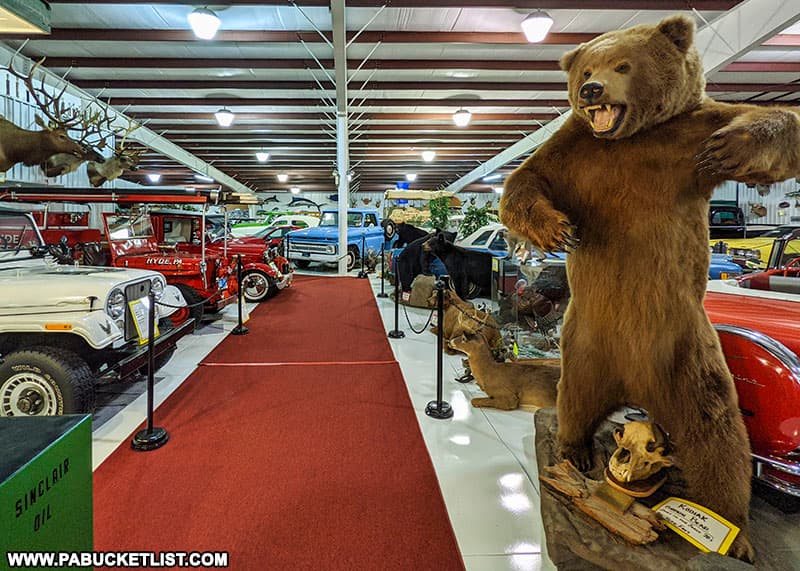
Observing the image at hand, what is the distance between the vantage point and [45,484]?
2.81 feet

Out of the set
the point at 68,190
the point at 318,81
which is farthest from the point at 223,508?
the point at 318,81

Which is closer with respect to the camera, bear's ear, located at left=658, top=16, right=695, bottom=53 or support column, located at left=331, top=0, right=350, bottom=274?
bear's ear, located at left=658, top=16, right=695, bottom=53

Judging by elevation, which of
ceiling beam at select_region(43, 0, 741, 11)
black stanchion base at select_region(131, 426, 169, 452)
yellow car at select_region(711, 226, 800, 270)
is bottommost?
black stanchion base at select_region(131, 426, 169, 452)

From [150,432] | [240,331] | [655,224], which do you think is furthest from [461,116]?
[655,224]

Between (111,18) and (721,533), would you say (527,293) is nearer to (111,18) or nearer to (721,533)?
(721,533)

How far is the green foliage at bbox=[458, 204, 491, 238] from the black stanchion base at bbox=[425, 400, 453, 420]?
6156 mm

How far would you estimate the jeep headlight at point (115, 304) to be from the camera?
10.6 ft

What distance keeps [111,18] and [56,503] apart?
777 cm

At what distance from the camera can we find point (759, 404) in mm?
1864

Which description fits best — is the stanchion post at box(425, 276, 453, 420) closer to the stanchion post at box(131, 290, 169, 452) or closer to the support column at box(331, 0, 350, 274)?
the stanchion post at box(131, 290, 169, 452)

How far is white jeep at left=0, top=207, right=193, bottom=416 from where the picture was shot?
2871mm

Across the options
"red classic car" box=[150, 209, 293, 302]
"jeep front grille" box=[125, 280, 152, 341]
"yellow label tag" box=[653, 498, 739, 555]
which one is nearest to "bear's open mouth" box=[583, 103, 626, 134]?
"yellow label tag" box=[653, 498, 739, 555]

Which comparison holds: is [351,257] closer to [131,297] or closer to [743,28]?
[131,297]

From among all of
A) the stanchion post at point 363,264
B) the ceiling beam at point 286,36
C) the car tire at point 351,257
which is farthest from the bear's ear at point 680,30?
the car tire at point 351,257
